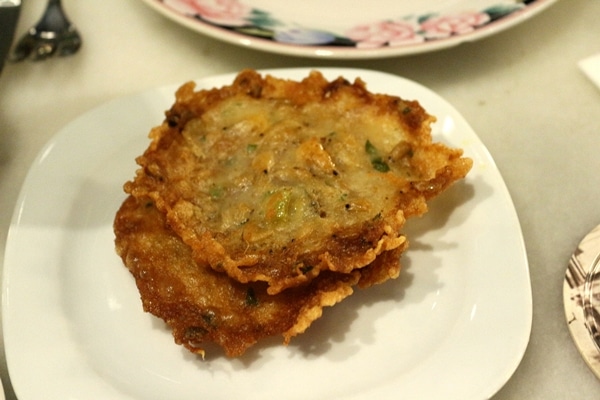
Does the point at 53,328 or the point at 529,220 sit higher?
the point at 529,220

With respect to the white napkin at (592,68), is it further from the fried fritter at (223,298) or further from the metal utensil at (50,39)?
the metal utensil at (50,39)

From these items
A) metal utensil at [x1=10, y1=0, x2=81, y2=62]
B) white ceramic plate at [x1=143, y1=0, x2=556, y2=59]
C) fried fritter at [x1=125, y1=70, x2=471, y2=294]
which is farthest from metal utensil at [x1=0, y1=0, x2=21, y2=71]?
fried fritter at [x1=125, y1=70, x2=471, y2=294]

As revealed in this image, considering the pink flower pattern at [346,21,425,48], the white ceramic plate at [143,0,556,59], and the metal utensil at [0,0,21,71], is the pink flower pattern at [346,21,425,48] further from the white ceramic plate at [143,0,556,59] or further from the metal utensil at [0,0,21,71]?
the metal utensil at [0,0,21,71]

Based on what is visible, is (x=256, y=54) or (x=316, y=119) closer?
(x=316, y=119)

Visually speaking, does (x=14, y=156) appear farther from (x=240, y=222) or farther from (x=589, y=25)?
(x=589, y=25)

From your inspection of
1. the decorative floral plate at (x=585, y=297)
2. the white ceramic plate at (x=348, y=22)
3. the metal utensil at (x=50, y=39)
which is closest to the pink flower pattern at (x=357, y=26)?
the white ceramic plate at (x=348, y=22)

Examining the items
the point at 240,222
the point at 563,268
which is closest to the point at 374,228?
the point at 240,222

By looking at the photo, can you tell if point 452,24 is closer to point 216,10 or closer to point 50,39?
point 216,10
